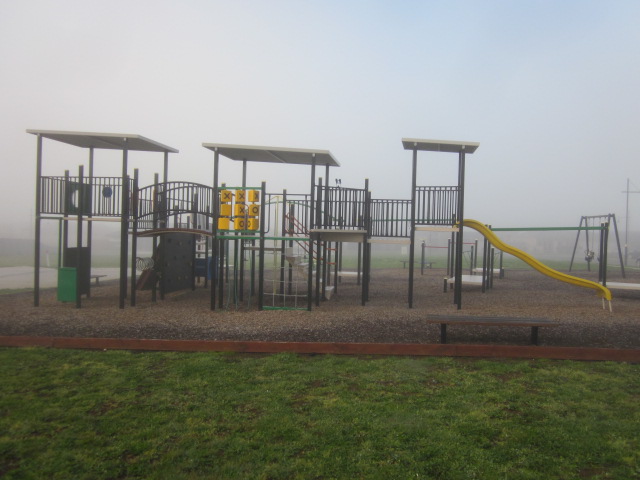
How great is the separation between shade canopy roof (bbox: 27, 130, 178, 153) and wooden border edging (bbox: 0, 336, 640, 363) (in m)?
5.85

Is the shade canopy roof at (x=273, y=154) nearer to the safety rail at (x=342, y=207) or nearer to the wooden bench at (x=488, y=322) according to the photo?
A: the safety rail at (x=342, y=207)

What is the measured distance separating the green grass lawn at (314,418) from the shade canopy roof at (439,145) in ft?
21.8

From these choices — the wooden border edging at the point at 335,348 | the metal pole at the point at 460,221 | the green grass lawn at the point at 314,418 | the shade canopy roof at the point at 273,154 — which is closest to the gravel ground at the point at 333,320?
the metal pole at the point at 460,221

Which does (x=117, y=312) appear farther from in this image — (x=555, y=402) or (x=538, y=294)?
(x=538, y=294)

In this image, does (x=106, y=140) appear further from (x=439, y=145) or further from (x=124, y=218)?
(x=439, y=145)

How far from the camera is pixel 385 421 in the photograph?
558 cm

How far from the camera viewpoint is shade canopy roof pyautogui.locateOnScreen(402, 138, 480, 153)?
12781 mm

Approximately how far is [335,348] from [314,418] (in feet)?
9.43

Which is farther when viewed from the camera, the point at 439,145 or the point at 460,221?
the point at 439,145

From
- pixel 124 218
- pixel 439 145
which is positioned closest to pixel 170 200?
pixel 124 218

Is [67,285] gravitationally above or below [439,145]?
below

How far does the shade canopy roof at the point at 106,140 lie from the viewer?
41.0 feet

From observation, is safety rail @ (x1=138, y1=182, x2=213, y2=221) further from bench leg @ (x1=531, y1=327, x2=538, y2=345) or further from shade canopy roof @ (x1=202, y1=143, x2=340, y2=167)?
bench leg @ (x1=531, y1=327, x2=538, y2=345)

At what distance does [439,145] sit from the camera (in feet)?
43.2
